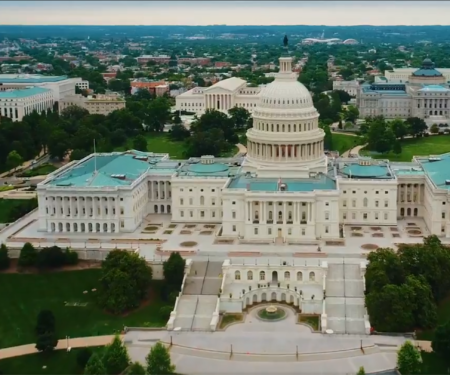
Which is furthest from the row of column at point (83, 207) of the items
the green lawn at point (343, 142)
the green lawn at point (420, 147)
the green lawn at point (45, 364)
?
the green lawn at point (343, 142)

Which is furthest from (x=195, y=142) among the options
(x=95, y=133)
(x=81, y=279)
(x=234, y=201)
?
(x=81, y=279)

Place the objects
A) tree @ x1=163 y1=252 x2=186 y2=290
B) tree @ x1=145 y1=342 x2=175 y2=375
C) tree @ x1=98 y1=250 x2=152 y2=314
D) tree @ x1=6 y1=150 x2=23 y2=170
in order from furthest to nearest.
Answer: tree @ x1=6 y1=150 x2=23 y2=170 < tree @ x1=163 y1=252 x2=186 y2=290 < tree @ x1=98 y1=250 x2=152 y2=314 < tree @ x1=145 y1=342 x2=175 y2=375

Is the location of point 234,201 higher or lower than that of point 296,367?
higher

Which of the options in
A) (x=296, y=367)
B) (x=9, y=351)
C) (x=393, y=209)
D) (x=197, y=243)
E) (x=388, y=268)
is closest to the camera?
(x=296, y=367)

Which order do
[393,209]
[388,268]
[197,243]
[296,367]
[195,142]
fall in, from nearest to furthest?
[296,367], [388,268], [197,243], [393,209], [195,142]

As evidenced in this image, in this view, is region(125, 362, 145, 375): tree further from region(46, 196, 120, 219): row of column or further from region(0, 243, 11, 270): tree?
region(46, 196, 120, 219): row of column

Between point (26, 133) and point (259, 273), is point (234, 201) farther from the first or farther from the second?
point (26, 133)

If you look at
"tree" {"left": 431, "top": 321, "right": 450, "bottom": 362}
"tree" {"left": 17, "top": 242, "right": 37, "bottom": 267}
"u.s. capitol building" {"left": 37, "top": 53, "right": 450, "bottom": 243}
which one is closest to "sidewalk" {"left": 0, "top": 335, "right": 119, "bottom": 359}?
"tree" {"left": 17, "top": 242, "right": 37, "bottom": 267}
